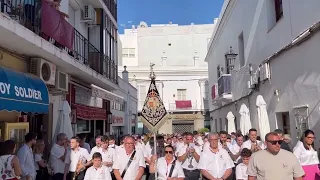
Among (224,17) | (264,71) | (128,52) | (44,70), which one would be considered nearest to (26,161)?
(44,70)

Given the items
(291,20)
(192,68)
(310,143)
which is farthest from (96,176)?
(192,68)

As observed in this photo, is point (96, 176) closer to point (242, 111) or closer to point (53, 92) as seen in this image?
point (53, 92)

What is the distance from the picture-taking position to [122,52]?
45781 mm

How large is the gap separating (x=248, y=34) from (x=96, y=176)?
10324 mm

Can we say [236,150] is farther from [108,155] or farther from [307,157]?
[108,155]

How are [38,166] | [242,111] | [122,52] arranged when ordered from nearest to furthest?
1. [38,166]
2. [242,111]
3. [122,52]

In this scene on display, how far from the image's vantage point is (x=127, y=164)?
6859mm

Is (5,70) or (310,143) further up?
(5,70)

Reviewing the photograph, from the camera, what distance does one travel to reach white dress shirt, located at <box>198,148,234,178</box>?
6.88 metres

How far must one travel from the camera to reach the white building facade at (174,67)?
38.9 metres

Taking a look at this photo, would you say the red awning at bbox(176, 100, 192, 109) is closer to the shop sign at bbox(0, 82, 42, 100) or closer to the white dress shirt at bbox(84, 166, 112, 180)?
the shop sign at bbox(0, 82, 42, 100)

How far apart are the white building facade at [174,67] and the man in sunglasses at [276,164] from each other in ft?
99.5

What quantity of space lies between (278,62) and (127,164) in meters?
6.38

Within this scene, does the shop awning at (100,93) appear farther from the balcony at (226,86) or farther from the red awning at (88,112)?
the balcony at (226,86)
